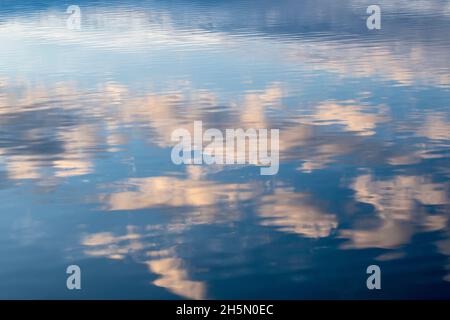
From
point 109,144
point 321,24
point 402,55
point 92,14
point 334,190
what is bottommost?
point 334,190

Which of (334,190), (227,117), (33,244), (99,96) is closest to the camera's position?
(33,244)

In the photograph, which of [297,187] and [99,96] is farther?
[99,96]

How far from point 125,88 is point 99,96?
147cm

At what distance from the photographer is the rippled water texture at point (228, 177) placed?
35.9 feet

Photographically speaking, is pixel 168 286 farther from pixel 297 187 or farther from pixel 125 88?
pixel 125 88

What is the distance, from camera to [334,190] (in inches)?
561

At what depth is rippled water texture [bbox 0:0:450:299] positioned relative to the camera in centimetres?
1095

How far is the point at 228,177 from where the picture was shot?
604 inches

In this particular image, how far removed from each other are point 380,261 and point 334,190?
3.19 m

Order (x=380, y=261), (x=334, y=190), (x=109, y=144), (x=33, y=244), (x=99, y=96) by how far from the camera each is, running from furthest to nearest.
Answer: (x=99, y=96)
(x=109, y=144)
(x=334, y=190)
(x=33, y=244)
(x=380, y=261)

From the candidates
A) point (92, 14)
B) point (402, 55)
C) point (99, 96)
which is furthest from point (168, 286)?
point (92, 14)

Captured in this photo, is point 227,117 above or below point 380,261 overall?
above
